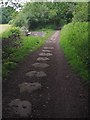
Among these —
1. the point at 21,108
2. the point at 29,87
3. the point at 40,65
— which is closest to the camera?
the point at 21,108

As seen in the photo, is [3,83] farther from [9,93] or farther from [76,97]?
[76,97]

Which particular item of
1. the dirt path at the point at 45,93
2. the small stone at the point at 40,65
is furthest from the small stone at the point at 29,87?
the small stone at the point at 40,65

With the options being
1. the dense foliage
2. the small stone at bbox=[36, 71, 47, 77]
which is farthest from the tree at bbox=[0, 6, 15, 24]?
the small stone at bbox=[36, 71, 47, 77]

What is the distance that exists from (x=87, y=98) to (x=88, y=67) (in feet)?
11.2

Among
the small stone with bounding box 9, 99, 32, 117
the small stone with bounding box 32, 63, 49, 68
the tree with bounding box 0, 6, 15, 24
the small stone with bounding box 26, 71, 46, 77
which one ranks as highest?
the tree with bounding box 0, 6, 15, 24

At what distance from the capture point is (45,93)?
873 centimetres

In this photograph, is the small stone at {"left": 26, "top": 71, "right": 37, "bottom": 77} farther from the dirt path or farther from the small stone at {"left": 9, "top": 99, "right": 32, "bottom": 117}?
the small stone at {"left": 9, "top": 99, "right": 32, "bottom": 117}

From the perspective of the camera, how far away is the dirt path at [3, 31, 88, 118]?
7359mm

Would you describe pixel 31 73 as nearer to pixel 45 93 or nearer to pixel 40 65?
pixel 40 65

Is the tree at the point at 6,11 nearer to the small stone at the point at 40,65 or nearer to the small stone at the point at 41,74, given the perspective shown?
the small stone at the point at 40,65

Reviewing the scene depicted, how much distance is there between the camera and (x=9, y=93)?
8.88m

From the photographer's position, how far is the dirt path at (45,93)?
24.1 feet

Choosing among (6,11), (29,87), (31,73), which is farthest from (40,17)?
(29,87)

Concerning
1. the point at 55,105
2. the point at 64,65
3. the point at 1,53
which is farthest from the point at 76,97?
the point at 1,53
